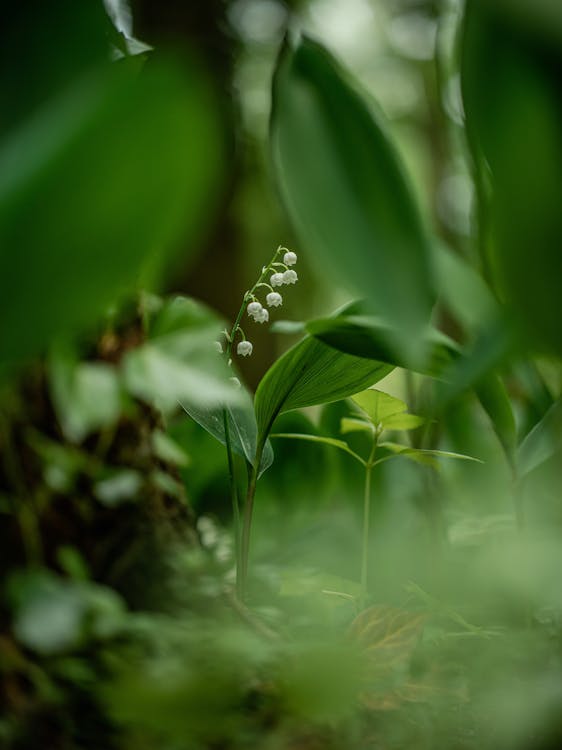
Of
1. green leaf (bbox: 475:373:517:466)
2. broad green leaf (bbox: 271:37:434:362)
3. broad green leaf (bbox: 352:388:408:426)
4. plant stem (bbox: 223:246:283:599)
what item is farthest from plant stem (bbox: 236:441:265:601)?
broad green leaf (bbox: 271:37:434:362)

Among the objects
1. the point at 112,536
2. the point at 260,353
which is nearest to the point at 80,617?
the point at 112,536

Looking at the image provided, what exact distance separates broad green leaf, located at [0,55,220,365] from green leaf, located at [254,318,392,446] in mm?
337

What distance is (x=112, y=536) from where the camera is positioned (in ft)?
1.83

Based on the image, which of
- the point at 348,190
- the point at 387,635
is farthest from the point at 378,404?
the point at 348,190

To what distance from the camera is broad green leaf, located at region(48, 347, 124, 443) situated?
0.35 metres

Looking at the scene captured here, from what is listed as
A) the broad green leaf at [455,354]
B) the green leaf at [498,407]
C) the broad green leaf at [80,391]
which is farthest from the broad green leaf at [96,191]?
the green leaf at [498,407]

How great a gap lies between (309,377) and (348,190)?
0.30 m

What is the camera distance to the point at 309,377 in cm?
63

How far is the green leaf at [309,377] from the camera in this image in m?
0.62

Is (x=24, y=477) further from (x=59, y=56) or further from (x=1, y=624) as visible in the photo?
(x=59, y=56)

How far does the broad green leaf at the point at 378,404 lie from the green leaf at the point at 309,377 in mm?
37

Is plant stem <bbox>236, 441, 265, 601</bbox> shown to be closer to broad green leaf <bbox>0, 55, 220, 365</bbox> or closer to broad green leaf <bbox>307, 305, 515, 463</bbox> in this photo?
broad green leaf <bbox>307, 305, 515, 463</bbox>

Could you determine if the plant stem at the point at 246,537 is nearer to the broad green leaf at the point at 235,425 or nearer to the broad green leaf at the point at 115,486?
the broad green leaf at the point at 235,425

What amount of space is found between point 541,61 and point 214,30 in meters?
2.76
